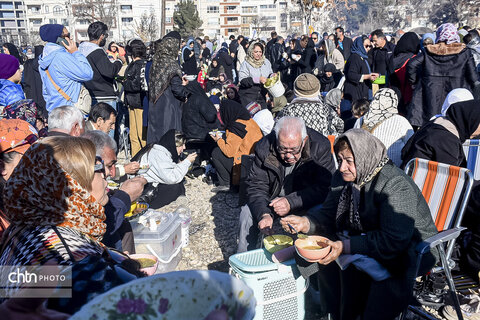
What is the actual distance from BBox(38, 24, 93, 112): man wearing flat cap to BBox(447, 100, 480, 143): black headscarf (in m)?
4.51

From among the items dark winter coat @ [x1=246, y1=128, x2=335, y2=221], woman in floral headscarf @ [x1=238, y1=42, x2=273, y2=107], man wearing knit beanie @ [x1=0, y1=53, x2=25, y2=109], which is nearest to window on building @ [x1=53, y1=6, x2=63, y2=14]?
woman in floral headscarf @ [x1=238, y1=42, x2=273, y2=107]

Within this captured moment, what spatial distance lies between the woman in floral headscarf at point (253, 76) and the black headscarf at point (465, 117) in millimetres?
4557

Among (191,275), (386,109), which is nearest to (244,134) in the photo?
A: (386,109)

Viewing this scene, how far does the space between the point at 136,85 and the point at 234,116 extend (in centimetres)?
189

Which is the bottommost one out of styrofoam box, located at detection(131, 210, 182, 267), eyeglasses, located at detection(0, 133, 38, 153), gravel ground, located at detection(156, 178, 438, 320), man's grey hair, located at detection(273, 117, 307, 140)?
gravel ground, located at detection(156, 178, 438, 320)

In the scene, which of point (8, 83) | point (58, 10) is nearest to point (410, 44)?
point (8, 83)

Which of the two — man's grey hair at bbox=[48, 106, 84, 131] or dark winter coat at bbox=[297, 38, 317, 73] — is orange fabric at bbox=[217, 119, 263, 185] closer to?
man's grey hair at bbox=[48, 106, 84, 131]

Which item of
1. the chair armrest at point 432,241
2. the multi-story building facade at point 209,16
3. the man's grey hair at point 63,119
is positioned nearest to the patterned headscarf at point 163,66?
the man's grey hair at point 63,119

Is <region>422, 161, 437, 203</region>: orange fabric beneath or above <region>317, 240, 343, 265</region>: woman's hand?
above

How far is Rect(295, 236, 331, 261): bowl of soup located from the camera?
2.44 metres

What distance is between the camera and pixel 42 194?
1691 mm

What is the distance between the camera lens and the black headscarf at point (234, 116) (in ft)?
19.2

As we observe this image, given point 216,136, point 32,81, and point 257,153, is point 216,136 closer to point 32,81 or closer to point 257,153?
point 257,153
